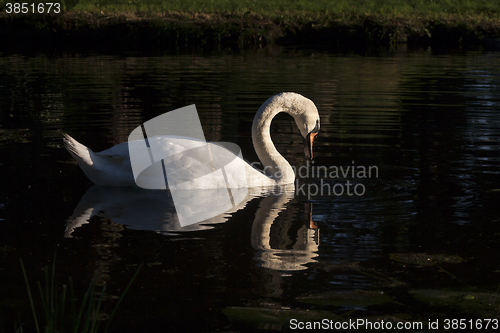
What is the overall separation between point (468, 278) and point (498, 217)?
191 centimetres

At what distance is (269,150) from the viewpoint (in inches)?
328

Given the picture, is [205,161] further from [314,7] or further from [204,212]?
[314,7]

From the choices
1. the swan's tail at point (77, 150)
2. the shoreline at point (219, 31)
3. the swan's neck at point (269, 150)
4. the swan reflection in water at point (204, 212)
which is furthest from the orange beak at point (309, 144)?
the shoreline at point (219, 31)

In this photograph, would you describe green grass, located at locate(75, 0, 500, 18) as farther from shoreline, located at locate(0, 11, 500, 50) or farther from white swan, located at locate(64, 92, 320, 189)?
white swan, located at locate(64, 92, 320, 189)

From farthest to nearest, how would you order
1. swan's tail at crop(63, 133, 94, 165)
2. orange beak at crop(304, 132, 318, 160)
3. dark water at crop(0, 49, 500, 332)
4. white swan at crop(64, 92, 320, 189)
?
orange beak at crop(304, 132, 318, 160) < white swan at crop(64, 92, 320, 189) < swan's tail at crop(63, 133, 94, 165) < dark water at crop(0, 49, 500, 332)

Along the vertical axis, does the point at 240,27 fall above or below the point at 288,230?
above

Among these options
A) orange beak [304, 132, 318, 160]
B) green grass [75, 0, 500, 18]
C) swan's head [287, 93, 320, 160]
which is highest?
green grass [75, 0, 500, 18]

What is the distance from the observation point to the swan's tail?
706 cm

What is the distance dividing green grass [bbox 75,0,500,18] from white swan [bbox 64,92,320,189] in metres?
29.4

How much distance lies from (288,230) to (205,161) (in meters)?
1.55

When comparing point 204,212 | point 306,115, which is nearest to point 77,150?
point 204,212

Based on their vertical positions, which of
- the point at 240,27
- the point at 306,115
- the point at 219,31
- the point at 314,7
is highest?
the point at 314,7

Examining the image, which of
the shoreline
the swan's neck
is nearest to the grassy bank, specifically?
the shoreline

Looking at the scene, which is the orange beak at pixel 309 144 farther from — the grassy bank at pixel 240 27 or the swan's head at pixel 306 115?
the grassy bank at pixel 240 27
